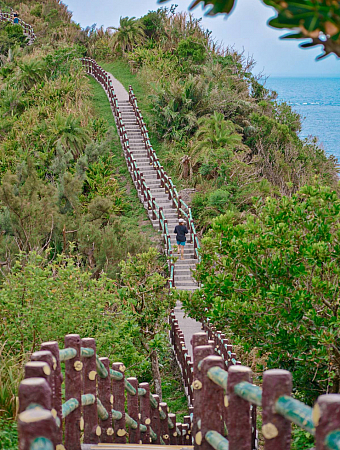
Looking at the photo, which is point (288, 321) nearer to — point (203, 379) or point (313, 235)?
point (313, 235)

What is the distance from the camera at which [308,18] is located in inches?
54.1

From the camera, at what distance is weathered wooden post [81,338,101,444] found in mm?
3796

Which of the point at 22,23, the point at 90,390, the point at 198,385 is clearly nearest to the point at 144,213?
the point at 90,390

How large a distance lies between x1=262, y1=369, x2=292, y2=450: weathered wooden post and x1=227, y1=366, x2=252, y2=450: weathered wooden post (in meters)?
0.24

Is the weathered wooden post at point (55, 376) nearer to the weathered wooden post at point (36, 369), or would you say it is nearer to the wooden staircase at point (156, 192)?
A: the weathered wooden post at point (36, 369)

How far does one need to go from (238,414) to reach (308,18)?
1761mm

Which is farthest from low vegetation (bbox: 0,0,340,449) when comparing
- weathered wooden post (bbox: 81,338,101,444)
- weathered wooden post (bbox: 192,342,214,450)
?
weathered wooden post (bbox: 192,342,214,450)

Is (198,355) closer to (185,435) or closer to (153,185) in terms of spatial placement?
(185,435)

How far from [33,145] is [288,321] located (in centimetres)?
1989

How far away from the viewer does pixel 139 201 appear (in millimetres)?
21641

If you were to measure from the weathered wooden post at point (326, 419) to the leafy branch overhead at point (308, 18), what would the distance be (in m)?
1.10

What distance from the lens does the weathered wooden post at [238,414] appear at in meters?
2.46

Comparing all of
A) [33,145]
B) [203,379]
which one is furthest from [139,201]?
[203,379]

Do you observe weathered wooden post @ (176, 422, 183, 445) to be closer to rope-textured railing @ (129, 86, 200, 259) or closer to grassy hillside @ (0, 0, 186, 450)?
grassy hillside @ (0, 0, 186, 450)
